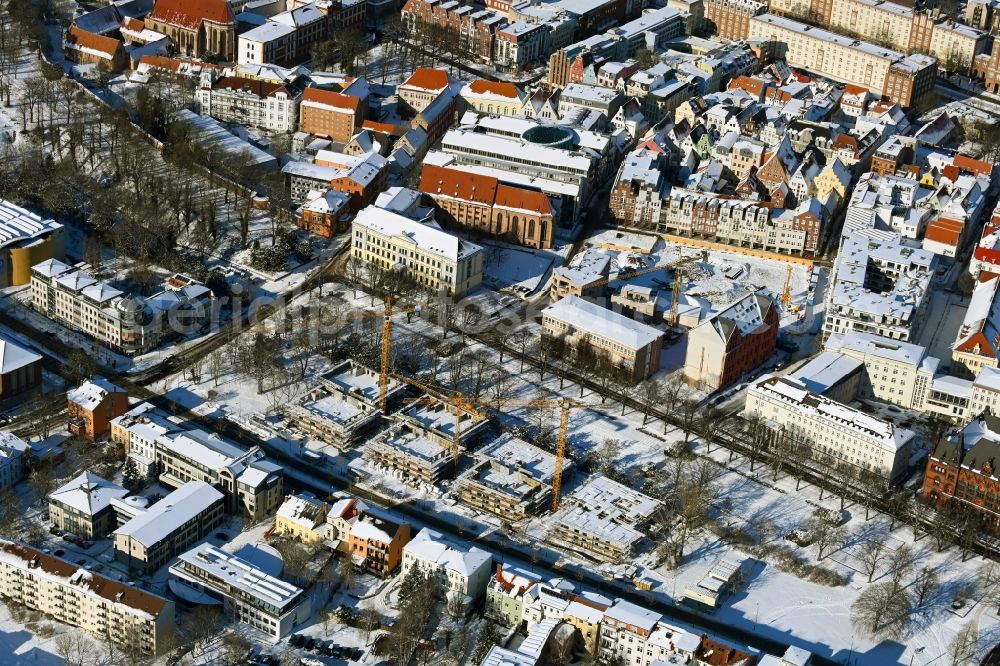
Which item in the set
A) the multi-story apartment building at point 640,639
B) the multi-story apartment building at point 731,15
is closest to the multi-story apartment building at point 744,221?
the multi-story apartment building at point 731,15

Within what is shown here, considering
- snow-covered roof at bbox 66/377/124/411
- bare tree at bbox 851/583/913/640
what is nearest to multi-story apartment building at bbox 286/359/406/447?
snow-covered roof at bbox 66/377/124/411

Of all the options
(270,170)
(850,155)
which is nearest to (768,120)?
(850,155)

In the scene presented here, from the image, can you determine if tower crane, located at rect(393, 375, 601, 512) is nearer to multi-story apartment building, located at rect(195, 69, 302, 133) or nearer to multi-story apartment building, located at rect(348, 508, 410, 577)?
multi-story apartment building, located at rect(348, 508, 410, 577)

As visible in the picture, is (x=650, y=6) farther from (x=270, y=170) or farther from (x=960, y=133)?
(x=270, y=170)

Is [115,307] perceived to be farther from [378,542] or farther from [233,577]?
[378,542]

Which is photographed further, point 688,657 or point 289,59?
point 289,59

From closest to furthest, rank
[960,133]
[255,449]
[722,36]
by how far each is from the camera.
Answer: [255,449]
[960,133]
[722,36]

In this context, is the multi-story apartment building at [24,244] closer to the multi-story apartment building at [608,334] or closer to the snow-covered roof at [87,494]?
the snow-covered roof at [87,494]
